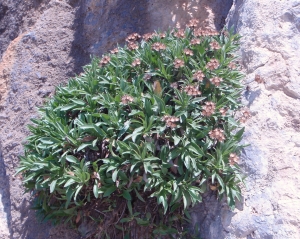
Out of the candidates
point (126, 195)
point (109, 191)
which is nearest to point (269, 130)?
point (126, 195)

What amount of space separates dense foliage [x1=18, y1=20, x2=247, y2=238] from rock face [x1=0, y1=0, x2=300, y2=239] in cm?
20

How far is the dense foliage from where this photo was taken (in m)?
3.18

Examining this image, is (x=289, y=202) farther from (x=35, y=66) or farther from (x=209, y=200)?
(x=35, y=66)

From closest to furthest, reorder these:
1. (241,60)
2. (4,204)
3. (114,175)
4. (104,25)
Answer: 1. (114,175)
2. (241,60)
3. (4,204)
4. (104,25)

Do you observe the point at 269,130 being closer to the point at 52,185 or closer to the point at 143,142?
the point at 143,142

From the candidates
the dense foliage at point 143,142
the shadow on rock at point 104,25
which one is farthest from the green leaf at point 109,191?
the shadow on rock at point 104,25

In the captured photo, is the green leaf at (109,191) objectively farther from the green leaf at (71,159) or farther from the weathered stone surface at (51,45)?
the weathered stone surface at (51,45)

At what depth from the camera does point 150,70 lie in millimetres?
3580

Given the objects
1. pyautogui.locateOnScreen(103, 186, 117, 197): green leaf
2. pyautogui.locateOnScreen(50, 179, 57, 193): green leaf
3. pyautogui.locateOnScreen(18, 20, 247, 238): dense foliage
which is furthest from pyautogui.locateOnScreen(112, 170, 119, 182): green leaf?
pyautogui.locateOnScreen(50, 179, 57, 193): green leaf

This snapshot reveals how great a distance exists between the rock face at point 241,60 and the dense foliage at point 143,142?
196 millimetres

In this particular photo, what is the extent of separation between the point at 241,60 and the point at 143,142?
51.5 inches

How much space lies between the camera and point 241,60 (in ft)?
12.7

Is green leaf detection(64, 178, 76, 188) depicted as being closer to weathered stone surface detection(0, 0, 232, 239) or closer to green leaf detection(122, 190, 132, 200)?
green leaf detection(122, 190, 132, 200)

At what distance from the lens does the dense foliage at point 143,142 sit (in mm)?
3182
